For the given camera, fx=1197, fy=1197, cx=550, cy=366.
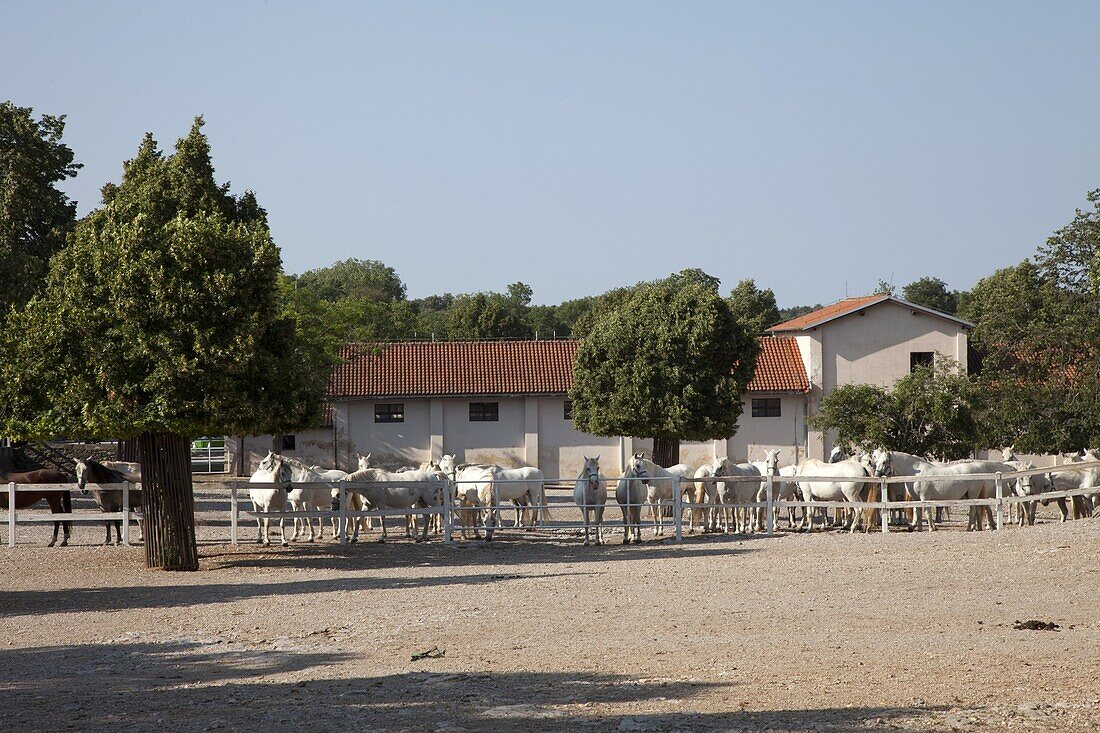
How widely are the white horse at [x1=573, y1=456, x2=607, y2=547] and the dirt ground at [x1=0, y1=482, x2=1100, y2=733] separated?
103 inches

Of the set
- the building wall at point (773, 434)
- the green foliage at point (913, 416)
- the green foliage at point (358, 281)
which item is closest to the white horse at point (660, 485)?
the green foliage at point (913, 416)

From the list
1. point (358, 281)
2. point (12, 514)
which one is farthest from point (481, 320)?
point (12, 514)

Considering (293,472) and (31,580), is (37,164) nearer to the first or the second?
(293,472)

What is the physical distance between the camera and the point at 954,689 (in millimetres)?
9047

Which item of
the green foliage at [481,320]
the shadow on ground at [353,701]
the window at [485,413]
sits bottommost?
the shadow on ground at [353,701]

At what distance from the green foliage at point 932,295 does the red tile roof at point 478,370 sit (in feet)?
179

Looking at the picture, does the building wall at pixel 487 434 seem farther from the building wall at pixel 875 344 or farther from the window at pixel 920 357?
the window at pixel 920 357

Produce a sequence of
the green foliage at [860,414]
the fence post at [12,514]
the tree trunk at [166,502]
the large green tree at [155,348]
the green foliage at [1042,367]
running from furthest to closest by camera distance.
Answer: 1. the green foliage at [1042,367]
2. the green foliage at [860,414]
3. the fence post at [12,514]
4. the tree trunk at [166,502]
5. the large green tree at [155,348]

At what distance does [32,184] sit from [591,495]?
63.6ft

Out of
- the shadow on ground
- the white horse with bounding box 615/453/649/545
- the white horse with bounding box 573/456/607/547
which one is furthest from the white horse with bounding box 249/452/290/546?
the shadow on ground

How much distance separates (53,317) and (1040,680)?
14.8 meters

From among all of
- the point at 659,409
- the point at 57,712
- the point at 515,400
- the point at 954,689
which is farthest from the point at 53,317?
the point at 515,400

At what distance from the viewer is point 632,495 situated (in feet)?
83.7

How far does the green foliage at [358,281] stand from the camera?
105688mm
